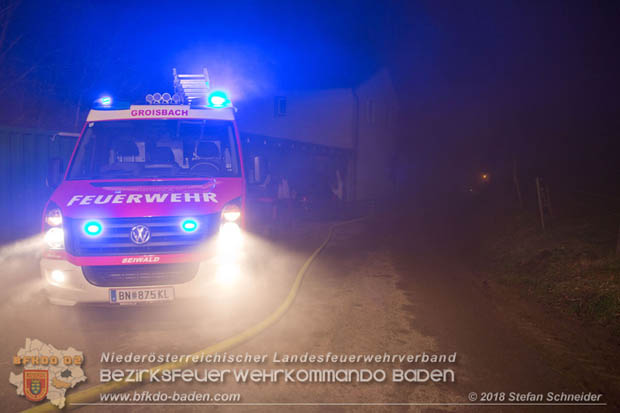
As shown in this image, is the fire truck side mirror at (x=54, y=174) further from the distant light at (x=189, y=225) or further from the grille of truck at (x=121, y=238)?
the distant light at (x=189, y=225)

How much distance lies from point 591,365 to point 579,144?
17.6 m

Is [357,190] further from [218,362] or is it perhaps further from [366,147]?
[218,362]

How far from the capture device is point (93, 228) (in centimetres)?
539

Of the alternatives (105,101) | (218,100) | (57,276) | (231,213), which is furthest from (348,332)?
(105,101)

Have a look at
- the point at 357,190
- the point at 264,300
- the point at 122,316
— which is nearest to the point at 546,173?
the point at 357,190

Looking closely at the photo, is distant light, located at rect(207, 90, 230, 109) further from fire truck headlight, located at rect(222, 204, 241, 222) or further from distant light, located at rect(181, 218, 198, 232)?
distant light, located at rect(181, 218, 198, 232)

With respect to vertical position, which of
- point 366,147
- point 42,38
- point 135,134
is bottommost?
point 135,134

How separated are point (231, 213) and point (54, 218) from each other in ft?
6.63

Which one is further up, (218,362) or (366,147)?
(366,147)

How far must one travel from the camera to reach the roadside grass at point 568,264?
685 centimetres

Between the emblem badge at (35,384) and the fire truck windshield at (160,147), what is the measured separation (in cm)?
299

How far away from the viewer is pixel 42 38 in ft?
54.7

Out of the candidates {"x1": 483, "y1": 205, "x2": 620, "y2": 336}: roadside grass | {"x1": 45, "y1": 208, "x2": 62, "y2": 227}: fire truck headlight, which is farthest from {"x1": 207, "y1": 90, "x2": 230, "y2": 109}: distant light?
{"x1": 483, "y1": 205, "x2": 620, "y2": 336}: roadside grass
